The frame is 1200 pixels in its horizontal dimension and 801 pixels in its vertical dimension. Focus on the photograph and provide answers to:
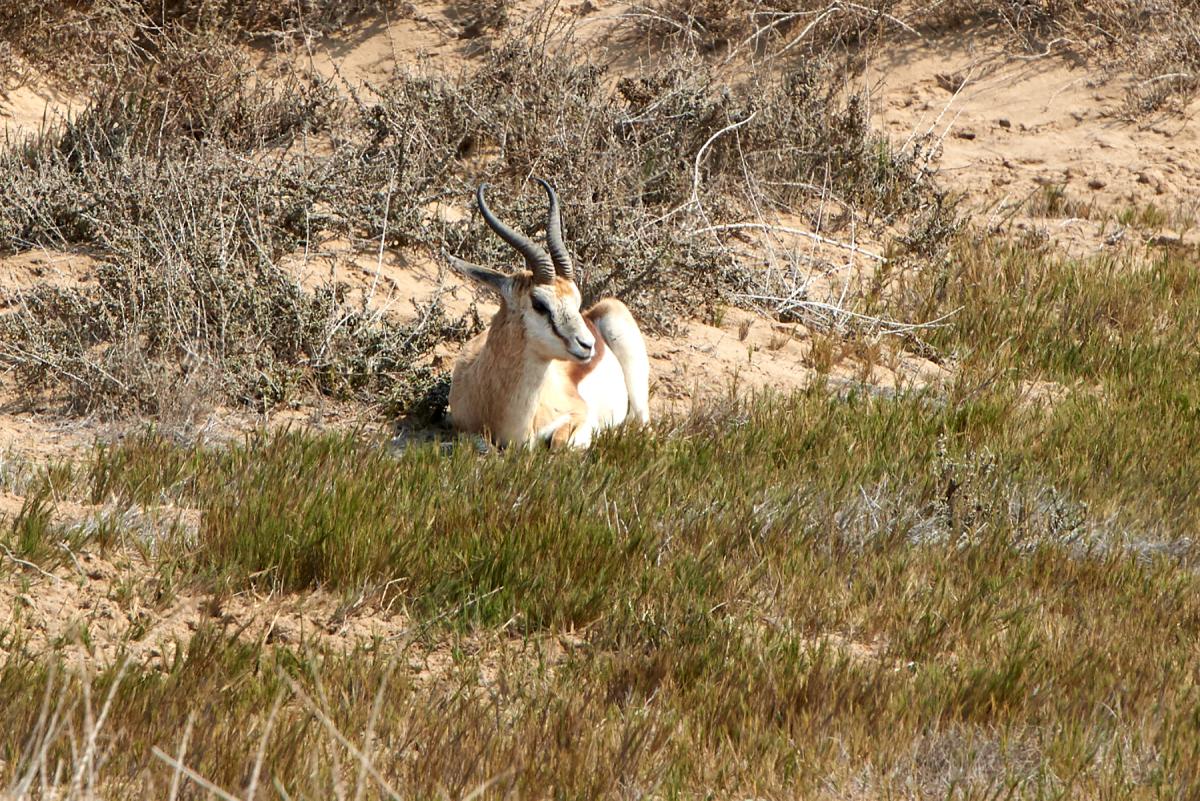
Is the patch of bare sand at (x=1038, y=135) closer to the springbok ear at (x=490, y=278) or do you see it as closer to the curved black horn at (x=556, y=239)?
the curved black horn at (x=556, y=239)

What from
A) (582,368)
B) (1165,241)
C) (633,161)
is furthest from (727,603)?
(1165,241)

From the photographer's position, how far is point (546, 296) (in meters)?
7.10

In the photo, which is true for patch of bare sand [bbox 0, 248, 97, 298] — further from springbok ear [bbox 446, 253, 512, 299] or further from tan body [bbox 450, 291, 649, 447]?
springbok ear [bbox 446, 253, 512, 299]

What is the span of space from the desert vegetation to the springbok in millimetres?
341

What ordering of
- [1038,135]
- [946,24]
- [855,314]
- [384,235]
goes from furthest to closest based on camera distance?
1. [946,24]
2. [1038,135]
3. [855,314]
4. [384,235]

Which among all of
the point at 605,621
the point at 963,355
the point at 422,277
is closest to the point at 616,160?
the point at 422,277

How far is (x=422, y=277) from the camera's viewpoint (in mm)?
9570

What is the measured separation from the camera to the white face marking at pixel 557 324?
7.08 meters

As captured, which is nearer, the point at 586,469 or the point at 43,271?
the point at 586,469

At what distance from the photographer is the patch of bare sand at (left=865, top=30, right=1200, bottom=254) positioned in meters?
11.9

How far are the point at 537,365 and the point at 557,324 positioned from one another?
375 mm

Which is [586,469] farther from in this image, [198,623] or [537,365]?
[198,623]

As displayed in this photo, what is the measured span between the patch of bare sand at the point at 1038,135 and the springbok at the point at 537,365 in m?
4.93

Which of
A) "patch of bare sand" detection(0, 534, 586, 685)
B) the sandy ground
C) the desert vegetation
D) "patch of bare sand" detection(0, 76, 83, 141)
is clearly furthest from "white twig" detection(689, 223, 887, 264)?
"patch of bare sand" detection(0, 534, 586, 685)
